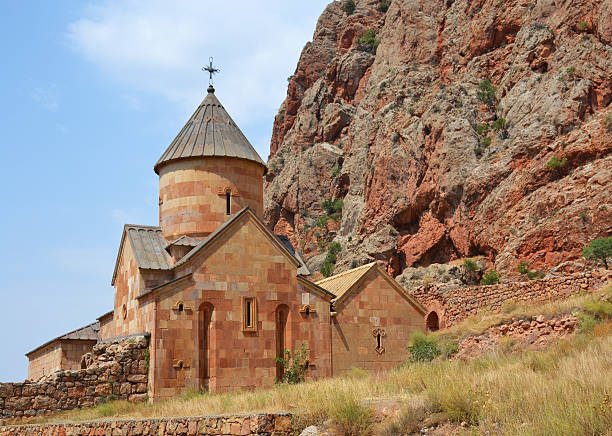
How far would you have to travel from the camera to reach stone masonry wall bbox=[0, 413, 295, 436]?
9141 millimetres

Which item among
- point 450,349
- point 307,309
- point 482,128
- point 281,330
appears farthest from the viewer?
point 482,128

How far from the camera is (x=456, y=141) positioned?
35.8 metres

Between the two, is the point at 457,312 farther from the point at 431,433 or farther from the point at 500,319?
the point at 431,433

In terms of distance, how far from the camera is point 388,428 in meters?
8.08

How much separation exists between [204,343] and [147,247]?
3.85 metres

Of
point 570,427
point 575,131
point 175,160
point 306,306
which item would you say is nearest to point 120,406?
point 306,306

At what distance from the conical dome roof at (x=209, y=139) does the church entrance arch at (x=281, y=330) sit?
5.21m

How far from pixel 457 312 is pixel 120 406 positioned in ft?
45.8

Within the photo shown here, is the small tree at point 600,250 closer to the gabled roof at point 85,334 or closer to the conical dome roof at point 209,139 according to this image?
the conical dome roof at point 209,139

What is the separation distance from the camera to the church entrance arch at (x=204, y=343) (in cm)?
1716

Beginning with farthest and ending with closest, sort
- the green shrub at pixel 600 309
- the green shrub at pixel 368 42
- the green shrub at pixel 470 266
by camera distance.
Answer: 1. the green shrub at pixel 368 42
2. the green shrub at pixel 470 266
3. the green shrub at pixel 600 309

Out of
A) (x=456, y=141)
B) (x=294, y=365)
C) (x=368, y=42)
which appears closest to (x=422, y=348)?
(x=294, y=365)

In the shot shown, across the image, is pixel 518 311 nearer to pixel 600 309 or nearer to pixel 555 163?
pixel 600 309

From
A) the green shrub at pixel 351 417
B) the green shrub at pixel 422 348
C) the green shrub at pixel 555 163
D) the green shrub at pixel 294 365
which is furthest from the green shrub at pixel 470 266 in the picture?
the green shrub at pixel 351 417
